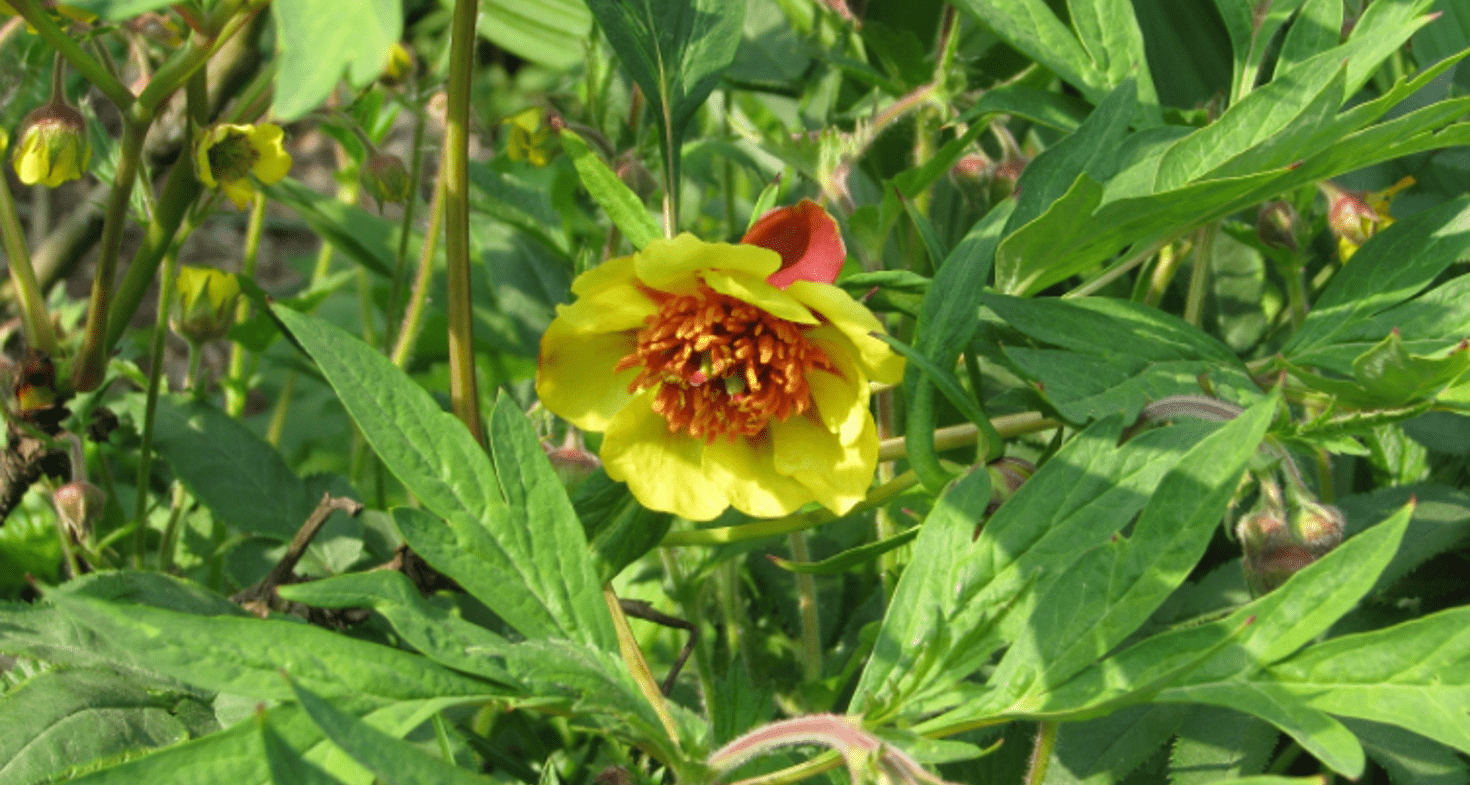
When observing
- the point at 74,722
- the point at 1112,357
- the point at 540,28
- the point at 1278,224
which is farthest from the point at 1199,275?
the point at 540,28

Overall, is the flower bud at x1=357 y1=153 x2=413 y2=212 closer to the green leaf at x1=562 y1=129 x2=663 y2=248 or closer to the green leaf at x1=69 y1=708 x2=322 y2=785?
the green leaf at x1=562 y1=129 x2=663 y2=248

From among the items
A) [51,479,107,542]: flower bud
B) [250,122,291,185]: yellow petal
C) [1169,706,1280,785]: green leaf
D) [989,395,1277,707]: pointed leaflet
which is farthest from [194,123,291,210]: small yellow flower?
[1169,706,1280,785]: green leaf

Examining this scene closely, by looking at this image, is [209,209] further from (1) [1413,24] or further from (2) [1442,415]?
(2) [1442,415]

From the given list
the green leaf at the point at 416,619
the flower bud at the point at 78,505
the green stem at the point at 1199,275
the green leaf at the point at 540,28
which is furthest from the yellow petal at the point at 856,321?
the green leaf at the point at 540,28

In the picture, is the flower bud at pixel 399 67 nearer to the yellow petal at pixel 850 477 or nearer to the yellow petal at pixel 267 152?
the yellow petal at pixel 267 152

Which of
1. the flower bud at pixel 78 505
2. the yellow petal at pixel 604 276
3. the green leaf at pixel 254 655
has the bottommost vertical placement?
the flower bud at pixel 78 505

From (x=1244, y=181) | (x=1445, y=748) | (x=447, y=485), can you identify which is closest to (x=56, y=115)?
(x=447, y=485)

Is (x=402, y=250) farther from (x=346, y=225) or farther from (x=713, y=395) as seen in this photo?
(x=713, y=395)
